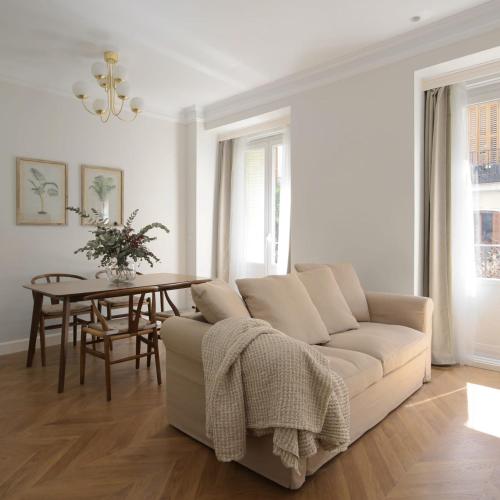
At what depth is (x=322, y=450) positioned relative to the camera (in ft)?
6.52

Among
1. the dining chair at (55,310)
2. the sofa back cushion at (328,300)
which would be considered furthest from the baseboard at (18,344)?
the sofa back cushion at (328,300)

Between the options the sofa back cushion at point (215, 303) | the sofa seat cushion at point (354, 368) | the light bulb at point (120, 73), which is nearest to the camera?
the sofa seat cushion at point (354, 368)

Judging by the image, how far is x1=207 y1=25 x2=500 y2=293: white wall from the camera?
364 centimetres

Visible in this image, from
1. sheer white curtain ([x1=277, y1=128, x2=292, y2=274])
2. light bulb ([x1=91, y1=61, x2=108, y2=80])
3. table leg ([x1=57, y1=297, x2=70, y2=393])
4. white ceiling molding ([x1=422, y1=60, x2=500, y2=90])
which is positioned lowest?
table leg ([x1=57, y1=297, x2=70, y2=393])

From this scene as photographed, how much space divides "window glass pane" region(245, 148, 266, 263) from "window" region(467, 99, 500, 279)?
2532 mm

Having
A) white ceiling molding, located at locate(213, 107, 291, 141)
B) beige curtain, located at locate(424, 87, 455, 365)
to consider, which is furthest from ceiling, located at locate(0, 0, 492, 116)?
beige curtain, located at locate(424, 87, 455, 365)

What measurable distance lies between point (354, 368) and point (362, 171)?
2251mm

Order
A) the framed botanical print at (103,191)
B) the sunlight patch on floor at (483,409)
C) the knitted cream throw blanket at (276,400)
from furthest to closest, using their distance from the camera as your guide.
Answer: the framed botanical print at (103,191) → the sunlight patch on floor at (483,409) → the knitted cream throw blanket at (276,400)

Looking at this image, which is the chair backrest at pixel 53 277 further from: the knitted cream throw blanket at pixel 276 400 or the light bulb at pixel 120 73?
the knitted cream throw blanket at pixel 276 400

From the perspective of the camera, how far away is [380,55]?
374 cm

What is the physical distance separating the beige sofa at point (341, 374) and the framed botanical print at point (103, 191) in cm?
276

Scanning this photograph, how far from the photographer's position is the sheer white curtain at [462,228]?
358 cm

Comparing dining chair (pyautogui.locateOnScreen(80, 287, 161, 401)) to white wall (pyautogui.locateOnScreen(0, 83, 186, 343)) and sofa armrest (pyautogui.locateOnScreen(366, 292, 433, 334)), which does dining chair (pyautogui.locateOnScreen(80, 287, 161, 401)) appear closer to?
white wall (pyautogui.locateOnScreen(0, 83, 186, 343))

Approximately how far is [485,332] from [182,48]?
12.2ft
